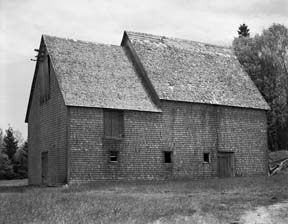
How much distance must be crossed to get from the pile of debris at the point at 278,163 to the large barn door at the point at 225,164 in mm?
2916

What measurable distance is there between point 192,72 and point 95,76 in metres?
7.67

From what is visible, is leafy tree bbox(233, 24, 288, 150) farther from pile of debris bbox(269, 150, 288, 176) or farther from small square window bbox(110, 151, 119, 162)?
small square window bbox(110, 151, 119, 162)

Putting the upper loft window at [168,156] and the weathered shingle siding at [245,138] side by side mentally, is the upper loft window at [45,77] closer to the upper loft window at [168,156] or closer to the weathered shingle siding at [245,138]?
the upper loft window at [168,156]

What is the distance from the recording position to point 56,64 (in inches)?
1511

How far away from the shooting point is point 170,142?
39.2 meters

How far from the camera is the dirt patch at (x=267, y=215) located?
1847 centimetres

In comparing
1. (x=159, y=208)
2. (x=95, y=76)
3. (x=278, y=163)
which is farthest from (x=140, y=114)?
(x=159, y=208)

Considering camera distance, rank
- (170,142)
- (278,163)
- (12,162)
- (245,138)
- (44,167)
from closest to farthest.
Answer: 1. (170,142)
2. (44,167)
3. (245,138)
4. (278,163)
5. (12,162)

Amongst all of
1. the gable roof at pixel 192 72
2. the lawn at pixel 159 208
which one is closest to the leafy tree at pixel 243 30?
the gable roof at pixel 192 72

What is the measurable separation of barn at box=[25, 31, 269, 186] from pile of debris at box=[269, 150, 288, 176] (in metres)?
1.38

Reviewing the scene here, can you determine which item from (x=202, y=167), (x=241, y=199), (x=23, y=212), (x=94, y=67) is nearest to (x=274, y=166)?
(x=202, y=167)

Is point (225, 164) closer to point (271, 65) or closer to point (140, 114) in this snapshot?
point (140, 114)

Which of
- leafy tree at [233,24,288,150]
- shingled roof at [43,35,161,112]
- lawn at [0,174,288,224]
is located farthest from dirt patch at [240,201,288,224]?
leafy tree at [233,24,288,150]

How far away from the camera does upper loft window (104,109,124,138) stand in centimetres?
3722
